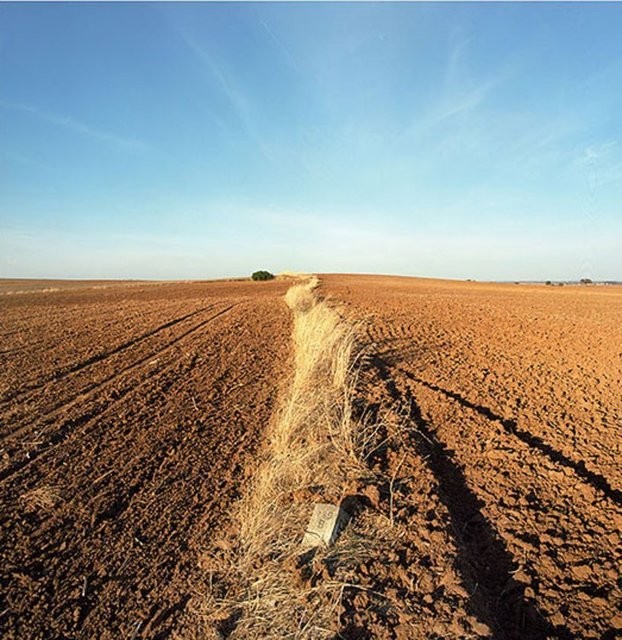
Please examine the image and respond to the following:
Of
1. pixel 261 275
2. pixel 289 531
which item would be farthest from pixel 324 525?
pixel 261 275

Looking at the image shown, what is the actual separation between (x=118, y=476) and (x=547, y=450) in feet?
15.2

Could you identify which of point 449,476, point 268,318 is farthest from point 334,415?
point 268,318

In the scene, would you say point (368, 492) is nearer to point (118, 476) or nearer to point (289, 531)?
point (289, 531)

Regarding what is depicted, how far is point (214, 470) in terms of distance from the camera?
182 inches

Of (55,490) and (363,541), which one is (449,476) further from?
(55,490)

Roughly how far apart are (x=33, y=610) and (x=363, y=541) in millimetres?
2207

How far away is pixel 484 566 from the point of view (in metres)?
3.24

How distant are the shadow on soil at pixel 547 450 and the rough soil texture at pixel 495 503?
19mm

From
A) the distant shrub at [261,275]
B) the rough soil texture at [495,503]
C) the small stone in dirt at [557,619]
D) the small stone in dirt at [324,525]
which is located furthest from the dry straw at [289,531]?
the distant shrub at [261,275]

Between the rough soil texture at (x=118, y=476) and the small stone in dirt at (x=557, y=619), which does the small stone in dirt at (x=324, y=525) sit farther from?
the small stone in dirt at (x=557, y=619)

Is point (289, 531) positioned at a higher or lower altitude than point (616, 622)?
higher

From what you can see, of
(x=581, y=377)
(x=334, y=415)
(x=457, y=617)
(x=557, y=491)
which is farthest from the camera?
(x=581, y=377)

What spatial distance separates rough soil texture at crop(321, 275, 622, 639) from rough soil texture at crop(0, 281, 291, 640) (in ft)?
4.58

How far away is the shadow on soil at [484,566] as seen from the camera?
2736mm
